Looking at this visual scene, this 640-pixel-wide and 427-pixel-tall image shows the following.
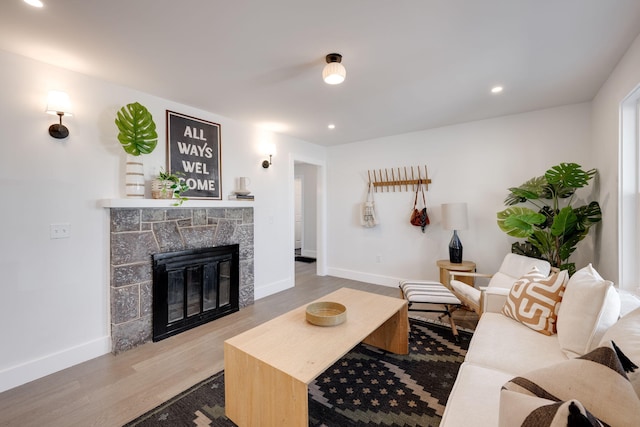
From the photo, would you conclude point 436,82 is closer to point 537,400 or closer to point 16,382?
point 537,400

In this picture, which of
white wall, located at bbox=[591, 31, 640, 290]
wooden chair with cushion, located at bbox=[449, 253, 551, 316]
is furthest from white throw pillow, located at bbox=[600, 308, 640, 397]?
white wall, located at bbox=[591, 31, 640, 290]

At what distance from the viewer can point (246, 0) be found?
4.93 ft

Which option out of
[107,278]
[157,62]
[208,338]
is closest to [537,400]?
[208,338]

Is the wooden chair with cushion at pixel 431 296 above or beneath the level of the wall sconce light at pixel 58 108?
beneath

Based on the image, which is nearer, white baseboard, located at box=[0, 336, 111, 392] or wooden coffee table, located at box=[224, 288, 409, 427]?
wooden coffee table, located at box=[224, 288, 409, 427]

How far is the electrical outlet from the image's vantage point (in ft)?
7.04

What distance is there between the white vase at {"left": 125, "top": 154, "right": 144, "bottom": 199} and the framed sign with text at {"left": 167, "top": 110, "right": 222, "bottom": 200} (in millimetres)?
346

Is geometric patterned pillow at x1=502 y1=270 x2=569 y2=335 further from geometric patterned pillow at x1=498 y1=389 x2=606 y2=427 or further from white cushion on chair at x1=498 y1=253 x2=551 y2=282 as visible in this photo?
geometric patterned pillow at x1=498 y1=389 x2=606 y2=427

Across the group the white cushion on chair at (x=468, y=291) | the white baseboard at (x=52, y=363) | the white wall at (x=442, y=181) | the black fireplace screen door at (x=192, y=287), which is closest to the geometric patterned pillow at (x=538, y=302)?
the white cushion on chair at (x=468, y=291)

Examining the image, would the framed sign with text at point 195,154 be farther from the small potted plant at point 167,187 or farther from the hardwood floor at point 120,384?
the hardwood floor at point 120,384

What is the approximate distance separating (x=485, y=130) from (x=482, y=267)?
70.3 inches

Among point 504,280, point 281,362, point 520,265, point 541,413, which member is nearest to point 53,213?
point 281,362

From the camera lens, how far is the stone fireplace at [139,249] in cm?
239

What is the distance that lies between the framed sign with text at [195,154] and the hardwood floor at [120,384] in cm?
151
